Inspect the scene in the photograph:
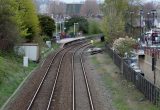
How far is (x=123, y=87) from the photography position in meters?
34.7

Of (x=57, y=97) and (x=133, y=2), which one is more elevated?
(x=133, y=2)

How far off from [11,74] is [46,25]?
164 feet

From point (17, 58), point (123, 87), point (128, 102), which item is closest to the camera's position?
point (128, 102)

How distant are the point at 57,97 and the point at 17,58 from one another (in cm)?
2060

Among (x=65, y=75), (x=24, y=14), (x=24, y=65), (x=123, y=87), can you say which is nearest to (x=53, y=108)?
(x=123, y=87)

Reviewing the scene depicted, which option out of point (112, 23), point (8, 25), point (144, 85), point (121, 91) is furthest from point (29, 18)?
point (144, 85)

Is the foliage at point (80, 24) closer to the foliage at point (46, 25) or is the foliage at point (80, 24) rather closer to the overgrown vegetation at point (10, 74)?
the foliage at point (46, 25)

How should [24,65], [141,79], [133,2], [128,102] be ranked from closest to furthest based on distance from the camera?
[128,102]
[141,79]
[24,65]
[133,2]

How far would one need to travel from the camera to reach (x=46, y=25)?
→ 87.5 m

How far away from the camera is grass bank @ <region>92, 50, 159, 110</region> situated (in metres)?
27.4

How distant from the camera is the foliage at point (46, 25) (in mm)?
86750

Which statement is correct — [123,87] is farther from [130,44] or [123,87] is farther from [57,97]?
[130,44]

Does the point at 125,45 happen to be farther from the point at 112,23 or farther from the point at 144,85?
the point at 144,85

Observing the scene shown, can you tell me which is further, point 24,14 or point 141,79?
point 24,14
